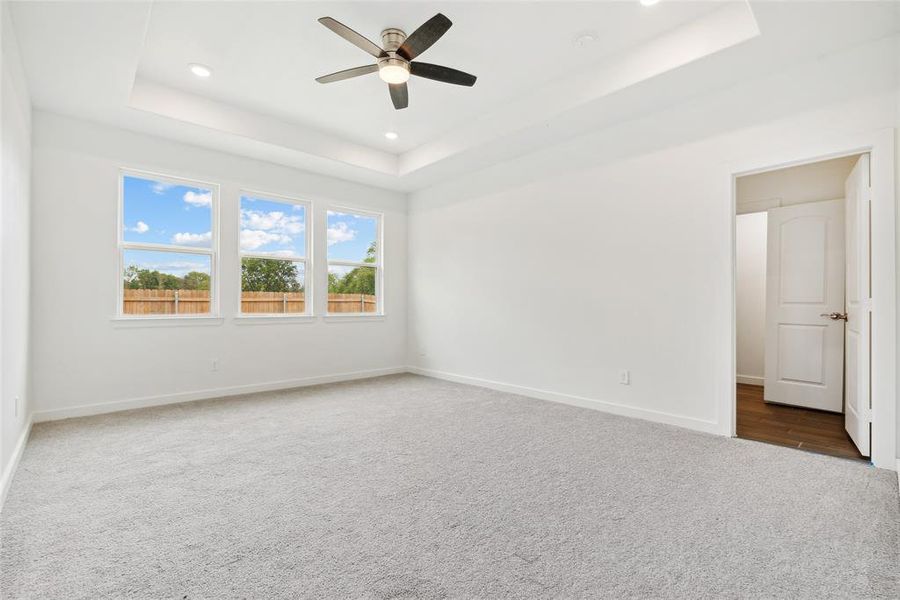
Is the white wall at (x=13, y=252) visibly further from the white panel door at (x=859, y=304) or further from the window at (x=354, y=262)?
the white panel door at (x=859, y=304)

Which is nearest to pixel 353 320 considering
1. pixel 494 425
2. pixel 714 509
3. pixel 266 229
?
pixel 266 229

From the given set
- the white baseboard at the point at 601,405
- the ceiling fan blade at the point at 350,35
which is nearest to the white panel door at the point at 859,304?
the white baseboard at the point at 601,405

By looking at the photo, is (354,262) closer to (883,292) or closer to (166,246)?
(166,246)

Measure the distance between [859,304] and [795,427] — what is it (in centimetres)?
125

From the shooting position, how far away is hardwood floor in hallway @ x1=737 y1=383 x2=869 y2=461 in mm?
3096

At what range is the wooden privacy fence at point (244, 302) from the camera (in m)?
4.21

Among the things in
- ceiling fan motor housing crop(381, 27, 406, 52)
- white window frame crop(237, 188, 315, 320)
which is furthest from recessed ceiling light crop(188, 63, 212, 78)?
ceiling fan motor housing crop(381, 27, 406, 52)

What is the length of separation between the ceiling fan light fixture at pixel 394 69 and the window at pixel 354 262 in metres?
2.84

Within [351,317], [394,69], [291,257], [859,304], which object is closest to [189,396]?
[291,257]

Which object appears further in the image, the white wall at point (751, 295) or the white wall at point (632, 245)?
the white wall at point (751, 295)

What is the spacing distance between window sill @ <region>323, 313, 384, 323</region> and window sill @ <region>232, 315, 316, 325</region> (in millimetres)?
231

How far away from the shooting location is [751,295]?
5516 millimetres

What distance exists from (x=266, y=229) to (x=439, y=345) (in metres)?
2.61

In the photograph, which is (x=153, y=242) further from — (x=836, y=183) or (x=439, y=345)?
(x=836, y=183)
